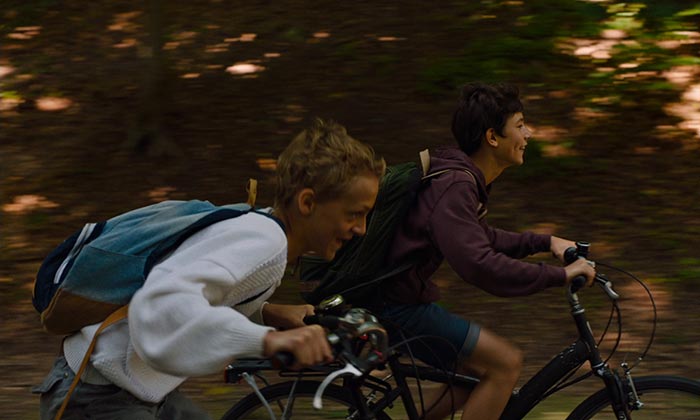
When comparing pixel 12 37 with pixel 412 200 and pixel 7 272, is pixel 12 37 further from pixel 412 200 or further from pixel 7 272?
pixel 412 200

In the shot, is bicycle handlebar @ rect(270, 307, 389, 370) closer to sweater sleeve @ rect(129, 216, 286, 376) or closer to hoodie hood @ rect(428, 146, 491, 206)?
sweater sleeve @ rect(129, 216, 286, 376)

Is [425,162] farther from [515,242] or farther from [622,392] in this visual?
[622,392]

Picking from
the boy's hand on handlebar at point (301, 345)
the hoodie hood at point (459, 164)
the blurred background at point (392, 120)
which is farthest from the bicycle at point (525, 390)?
the blurred background at point (392, 120)

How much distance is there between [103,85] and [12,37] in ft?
5.49

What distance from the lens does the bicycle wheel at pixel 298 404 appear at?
11.2 ft

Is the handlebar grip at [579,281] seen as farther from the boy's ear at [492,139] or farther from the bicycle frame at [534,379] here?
the boy's ear at [492,139]

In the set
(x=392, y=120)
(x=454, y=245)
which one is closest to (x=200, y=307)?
(x=454, y=245)

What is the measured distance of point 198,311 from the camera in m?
2.06

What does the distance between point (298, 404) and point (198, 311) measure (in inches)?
59.8

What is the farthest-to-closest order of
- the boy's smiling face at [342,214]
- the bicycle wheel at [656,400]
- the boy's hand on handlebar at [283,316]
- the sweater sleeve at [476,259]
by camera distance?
the bicycle wheel at [656,400] → the sweater sleeve at [476,259] → the boy's hand on handlebar at [283,316] → the boy's smiling face at [342,214]

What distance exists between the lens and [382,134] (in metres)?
7.57

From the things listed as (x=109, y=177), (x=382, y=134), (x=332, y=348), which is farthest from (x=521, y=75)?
(x=332, y=348)

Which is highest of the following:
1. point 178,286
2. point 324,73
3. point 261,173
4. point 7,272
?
point 178,286

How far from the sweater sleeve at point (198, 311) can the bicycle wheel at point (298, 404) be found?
1311mm
